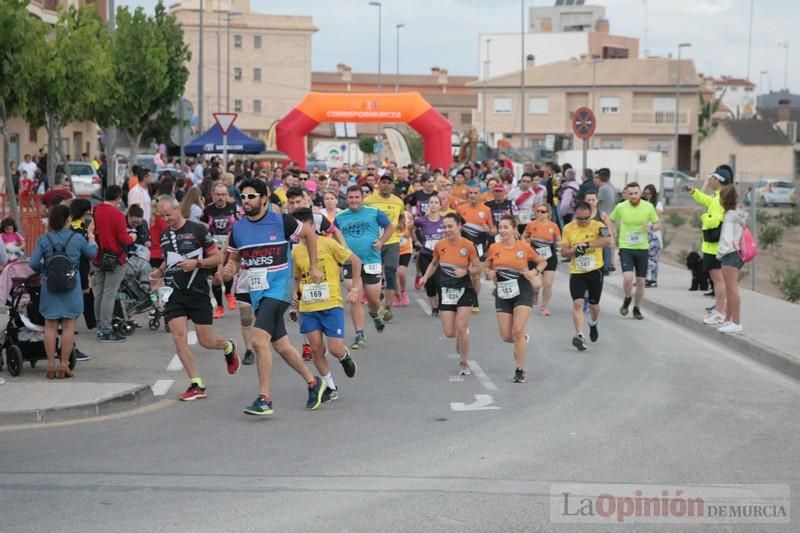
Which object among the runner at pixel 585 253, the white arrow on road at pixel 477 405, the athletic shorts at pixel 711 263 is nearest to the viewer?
the white arrow on road at pixel 477 405

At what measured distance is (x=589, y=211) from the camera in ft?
A: 51.4

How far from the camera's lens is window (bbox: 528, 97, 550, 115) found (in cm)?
8844

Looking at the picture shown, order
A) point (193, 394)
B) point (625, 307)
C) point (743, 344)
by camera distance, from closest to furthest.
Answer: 1. point (193, 394)
2. point (743, 344)
3. point (625, 307)

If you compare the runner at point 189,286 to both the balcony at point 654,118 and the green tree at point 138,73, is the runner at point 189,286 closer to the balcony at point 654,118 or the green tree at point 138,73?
the green tree at point 138,73

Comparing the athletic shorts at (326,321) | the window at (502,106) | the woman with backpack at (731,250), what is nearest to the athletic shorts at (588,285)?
the woman with backpack at (731,250)

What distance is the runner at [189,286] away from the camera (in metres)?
11.7

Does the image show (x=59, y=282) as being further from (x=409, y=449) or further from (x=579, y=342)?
(x=579, y=342)

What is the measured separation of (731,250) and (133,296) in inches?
290

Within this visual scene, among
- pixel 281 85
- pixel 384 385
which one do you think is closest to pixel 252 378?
pixel 384 385

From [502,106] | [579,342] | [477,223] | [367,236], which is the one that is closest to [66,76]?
[477,223]

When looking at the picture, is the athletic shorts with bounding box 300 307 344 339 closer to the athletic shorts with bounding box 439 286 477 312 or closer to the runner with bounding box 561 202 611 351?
the athletic shorts with bounding box 439 286 477 312

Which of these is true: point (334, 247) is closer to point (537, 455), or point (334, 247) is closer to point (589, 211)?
point (537, 455)

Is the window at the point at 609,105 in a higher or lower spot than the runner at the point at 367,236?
higher

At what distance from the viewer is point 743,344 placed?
15.5 m
